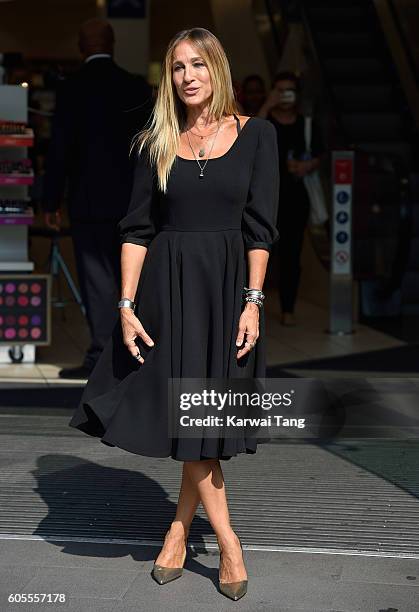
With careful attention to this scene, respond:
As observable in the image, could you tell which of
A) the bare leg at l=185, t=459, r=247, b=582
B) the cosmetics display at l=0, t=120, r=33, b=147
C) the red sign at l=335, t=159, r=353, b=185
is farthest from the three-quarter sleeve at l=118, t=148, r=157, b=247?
the red sign at l=335, t=159, r=353, b=185

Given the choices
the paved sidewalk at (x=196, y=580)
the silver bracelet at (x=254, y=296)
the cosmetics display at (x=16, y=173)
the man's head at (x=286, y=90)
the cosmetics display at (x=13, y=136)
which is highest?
the man's head at (x=286, y=90)

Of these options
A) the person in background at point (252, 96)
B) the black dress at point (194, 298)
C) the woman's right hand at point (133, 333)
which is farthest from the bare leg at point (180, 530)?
the person in background at point (252, 96)

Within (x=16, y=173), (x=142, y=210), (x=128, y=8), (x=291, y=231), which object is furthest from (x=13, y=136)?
(x=128, y=8)

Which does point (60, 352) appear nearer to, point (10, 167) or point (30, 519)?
point (10, 167)

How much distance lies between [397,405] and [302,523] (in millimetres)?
2100

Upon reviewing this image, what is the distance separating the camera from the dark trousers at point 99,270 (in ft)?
22.9

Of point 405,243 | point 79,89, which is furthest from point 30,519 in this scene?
point 405,243

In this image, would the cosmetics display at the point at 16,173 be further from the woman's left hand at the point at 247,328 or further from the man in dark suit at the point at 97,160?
the woman's left hand at the point at 247,328

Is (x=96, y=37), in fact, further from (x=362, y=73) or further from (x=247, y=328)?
(x=362, y=73)

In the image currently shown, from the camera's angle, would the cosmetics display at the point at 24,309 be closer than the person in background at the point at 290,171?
Yes

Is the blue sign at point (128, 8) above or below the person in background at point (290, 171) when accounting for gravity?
above

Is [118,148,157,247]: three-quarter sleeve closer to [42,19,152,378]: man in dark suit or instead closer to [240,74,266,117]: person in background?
[42,19,152,378]: man in dark suit

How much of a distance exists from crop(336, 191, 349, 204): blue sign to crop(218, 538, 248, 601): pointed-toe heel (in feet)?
17.9

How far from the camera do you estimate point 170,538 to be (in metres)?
4.04
